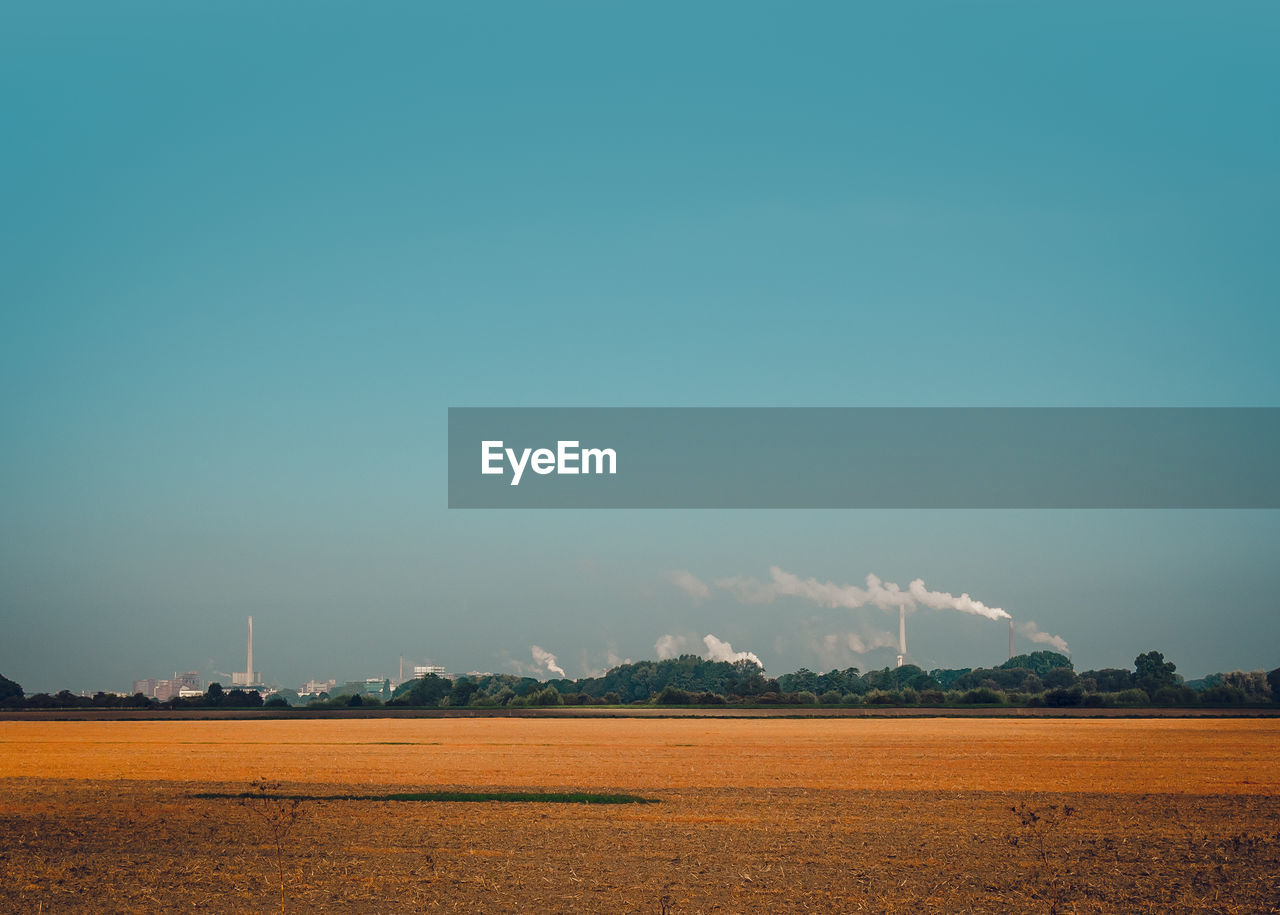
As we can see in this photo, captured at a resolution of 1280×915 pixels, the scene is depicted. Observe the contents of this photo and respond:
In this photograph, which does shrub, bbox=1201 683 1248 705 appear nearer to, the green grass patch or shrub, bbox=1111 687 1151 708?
shrub, bbox=1111 687 1151 708

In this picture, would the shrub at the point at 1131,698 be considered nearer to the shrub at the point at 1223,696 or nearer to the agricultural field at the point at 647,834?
the shrub at the point at 1223,696

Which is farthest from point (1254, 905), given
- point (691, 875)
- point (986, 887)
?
point (691, 875)

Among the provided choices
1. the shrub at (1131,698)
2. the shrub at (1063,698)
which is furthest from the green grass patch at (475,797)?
the shrub at (1131,698)

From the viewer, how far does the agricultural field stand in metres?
22.7

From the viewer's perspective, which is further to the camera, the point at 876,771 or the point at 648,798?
the point at 876,771

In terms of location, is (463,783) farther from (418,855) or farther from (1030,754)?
(1030,754)

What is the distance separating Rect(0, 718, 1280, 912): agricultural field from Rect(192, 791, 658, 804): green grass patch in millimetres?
223

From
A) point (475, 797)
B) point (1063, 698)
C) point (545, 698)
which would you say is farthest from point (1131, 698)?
point (475, 797)

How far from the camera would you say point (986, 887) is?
77.3ft

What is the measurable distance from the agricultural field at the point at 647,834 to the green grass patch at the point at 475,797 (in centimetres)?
22

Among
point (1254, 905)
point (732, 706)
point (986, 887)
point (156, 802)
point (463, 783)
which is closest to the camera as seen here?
point (1254, 905)

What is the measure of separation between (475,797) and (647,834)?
11.7 meters

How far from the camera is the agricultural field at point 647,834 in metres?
22.7

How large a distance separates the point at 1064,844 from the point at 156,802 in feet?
98.1
